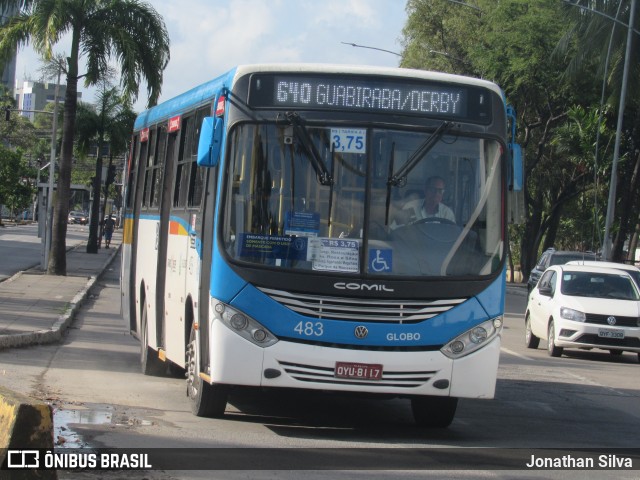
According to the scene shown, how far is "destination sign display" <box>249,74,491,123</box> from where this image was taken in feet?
31.3

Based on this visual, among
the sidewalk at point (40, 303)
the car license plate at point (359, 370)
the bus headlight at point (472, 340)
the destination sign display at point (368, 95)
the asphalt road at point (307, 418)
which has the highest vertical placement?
the destination sign display at point (368, 95)

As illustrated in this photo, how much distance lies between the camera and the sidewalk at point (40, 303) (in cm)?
1633

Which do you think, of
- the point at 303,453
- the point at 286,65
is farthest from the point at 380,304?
the point at 286,65

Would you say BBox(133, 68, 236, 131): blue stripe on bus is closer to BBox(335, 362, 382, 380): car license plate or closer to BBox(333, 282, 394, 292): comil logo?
BBox(333, 282, 394, 292): comil logo

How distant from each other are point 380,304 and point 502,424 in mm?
2594

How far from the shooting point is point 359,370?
9.18 meters

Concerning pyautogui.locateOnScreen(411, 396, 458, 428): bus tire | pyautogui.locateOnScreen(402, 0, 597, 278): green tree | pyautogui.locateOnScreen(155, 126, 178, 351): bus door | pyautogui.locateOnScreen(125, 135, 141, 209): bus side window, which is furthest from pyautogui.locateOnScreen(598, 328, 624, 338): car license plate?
pyautogui.locateOnScreen(402, 0, 597, 278): green tree

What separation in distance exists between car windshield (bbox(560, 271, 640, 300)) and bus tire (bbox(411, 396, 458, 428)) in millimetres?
10117

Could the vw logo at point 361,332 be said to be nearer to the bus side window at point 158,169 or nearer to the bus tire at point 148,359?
the bus side window at point 158,169

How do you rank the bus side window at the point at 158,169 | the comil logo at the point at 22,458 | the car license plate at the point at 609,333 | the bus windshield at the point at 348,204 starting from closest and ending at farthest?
the comil logo at the point at 22,458
the bus windshield at the point at 348,204
the bus side window at the point at 158,169
the car license plate at the point at 609,333

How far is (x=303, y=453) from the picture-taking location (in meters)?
8.71

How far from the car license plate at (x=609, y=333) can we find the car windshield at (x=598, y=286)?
42.1 inches

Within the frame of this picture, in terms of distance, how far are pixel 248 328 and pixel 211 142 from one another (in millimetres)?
1590

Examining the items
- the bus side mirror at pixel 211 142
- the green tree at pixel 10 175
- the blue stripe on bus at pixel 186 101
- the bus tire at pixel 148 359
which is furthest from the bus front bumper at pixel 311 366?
the green tree at pixel 10 175
